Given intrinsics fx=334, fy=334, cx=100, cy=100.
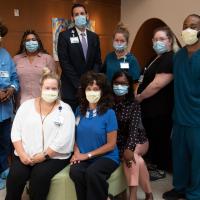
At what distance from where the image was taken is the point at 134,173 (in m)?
2.85

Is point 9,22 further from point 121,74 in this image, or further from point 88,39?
point 121,74

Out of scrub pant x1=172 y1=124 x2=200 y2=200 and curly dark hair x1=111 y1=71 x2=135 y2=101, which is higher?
curly dark hair x1=111 y1=71 x2=135 y2=101

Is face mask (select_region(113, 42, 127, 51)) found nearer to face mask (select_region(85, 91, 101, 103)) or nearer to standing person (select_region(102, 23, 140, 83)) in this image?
standing person (select_region(102, 23, 140, 83))

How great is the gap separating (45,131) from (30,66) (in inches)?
37.4

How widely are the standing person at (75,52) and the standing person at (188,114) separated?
0.98m

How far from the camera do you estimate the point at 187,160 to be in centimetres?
302

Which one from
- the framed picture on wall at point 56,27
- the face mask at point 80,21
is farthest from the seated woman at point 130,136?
the framed picture on wall at point 56,27

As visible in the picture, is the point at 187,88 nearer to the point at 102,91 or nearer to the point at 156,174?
the point at 102,91

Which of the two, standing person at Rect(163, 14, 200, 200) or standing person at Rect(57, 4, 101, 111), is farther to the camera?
standing person at Rect(57, 4, 101, 111)

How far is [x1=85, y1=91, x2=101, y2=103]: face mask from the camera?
2.84 meters

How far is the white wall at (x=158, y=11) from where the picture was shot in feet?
15.7

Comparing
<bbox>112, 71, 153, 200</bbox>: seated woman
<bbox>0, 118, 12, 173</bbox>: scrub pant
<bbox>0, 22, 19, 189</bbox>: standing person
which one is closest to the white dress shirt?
<bbox>112, 71, 153, 200</bbox>: seated woman

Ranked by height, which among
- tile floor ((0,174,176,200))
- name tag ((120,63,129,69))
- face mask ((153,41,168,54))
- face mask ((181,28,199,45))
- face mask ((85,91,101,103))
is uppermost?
face mask ((181,28,199,45))

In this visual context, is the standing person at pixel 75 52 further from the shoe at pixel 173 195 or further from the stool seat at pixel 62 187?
the shoe at pixel 173 195
